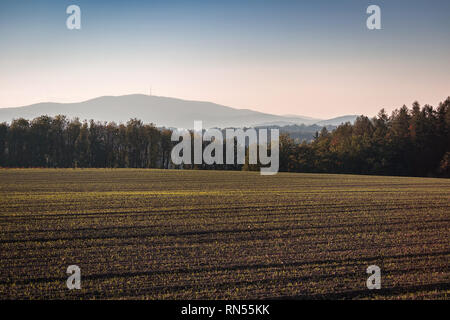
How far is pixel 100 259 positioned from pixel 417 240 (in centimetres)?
1186

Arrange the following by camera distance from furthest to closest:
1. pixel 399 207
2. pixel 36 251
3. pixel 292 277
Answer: pixel 399 207
pixel 36 251
pixel 292 277

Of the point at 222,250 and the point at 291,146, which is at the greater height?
the point at 291,146

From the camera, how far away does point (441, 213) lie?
2244 cm

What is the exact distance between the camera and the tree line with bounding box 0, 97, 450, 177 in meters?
81.3

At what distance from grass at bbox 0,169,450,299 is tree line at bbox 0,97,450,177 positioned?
5938cm

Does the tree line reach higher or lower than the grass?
higher

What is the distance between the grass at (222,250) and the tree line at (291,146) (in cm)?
5938

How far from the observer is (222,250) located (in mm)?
13508

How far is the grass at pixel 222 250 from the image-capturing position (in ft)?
32.0

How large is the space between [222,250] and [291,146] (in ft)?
244

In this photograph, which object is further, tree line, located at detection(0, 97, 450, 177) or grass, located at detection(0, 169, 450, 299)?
tree line, located at detection(0, 97, 450, 177)

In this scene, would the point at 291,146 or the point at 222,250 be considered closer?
the point at 222,250
